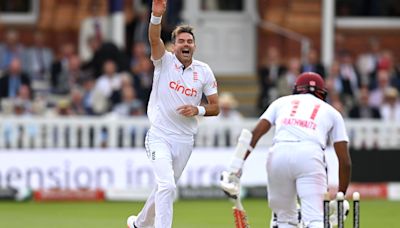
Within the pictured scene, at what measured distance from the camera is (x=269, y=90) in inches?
883

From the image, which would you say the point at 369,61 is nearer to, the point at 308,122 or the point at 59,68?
the point at 59,68

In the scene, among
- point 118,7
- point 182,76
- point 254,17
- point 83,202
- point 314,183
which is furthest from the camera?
point 254,17

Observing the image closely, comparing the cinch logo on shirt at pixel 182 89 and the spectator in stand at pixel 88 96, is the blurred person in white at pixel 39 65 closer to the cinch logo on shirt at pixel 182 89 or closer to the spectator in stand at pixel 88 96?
the spectator in stand at pixel 88 96

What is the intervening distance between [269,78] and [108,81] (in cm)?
298

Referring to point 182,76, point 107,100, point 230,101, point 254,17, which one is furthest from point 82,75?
point 182,76

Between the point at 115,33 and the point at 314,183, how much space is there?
38.5 feet

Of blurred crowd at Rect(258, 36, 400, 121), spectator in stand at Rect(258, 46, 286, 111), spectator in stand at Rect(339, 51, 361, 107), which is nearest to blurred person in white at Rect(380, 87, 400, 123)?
blurred crowd at Rect(258, 36, 400, 121)

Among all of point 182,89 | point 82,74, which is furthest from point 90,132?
point 182,89

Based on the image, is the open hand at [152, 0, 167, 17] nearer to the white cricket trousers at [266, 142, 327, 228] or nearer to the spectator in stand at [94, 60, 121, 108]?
the white cricket trousers at [266, 142, 327, 228]

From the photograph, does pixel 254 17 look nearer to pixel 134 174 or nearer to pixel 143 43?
pixel 143 43

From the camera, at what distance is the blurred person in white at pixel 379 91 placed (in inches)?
879

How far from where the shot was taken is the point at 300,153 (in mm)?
11336

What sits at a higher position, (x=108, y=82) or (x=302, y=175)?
(x=302, y=175)

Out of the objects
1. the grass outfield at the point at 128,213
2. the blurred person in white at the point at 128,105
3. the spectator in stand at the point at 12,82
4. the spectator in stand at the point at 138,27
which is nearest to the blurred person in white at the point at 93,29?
the spectator in stand at the point at 138,27
